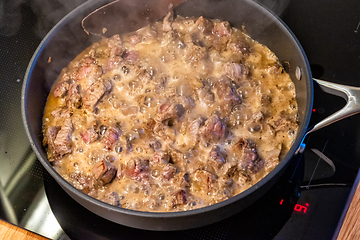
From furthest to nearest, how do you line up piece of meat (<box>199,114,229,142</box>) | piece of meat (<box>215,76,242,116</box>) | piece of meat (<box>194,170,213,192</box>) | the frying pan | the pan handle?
piece of meat (<box>215,76,242,116</box>)
piece of meat (<box>199,114,229,142</box>)
piece of meat (<box>194,170,213,192</box>)
the pan handle
the frying pan

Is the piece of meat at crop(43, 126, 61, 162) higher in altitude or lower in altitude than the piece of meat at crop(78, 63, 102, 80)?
lower

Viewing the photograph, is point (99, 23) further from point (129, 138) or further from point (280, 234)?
point (280, 234)

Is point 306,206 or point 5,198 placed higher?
point 306,206

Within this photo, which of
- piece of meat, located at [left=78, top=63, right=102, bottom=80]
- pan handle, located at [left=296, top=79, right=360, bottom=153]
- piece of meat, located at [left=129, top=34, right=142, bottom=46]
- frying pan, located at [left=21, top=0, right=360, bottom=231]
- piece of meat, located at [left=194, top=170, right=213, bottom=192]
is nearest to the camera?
frying pan, located at [left=21, top=0, right=360, bottom=231]

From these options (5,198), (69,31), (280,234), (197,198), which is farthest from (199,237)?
(69,31)

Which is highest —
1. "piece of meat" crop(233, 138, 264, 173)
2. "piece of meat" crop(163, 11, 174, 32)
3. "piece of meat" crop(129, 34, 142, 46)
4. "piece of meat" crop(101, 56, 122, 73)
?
"piece of meat" crop(163, 11, 174, 32)

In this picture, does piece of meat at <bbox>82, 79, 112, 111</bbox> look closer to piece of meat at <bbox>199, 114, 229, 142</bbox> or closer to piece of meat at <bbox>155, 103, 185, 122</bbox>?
piece of meat at <bbox>155, 103, 185, 122</bbox>

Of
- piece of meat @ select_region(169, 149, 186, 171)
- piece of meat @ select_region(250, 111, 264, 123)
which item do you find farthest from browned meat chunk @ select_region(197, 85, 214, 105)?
piece of meat @ select_region(169, 149, 186, 171)
